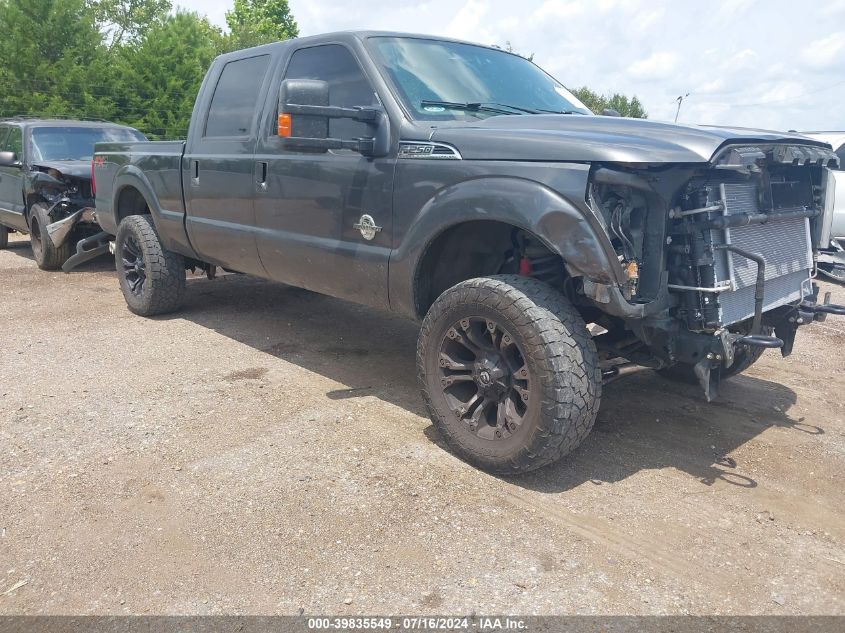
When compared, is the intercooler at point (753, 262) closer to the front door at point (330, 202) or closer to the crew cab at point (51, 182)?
the front door at point (330, 202)

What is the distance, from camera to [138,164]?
6.04m

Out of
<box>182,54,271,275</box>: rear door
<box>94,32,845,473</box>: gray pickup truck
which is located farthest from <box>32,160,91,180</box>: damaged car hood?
<box>94,32,845,473</box>: gray pickup truck

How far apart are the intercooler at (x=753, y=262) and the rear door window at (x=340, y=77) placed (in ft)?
6.13

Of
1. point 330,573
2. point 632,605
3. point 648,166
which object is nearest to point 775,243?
point 648,166

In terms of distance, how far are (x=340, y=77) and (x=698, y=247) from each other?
7.62ft

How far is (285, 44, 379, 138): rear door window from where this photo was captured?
4.08 m

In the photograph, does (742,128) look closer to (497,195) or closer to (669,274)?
(669,274)

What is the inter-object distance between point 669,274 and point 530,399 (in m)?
0.81

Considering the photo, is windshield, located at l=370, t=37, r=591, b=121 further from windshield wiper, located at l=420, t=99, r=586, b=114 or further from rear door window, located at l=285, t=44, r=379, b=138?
rear door window, located at l=285, t=44, r=379, b=138

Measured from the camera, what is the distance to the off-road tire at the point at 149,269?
6.02 metres

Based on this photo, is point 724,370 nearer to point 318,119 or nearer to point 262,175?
point 318,119

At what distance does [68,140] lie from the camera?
9.32 metres

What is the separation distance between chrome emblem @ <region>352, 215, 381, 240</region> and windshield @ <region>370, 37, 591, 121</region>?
1.96 ft

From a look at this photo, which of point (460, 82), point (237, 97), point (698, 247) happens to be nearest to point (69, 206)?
point (237, 97)
